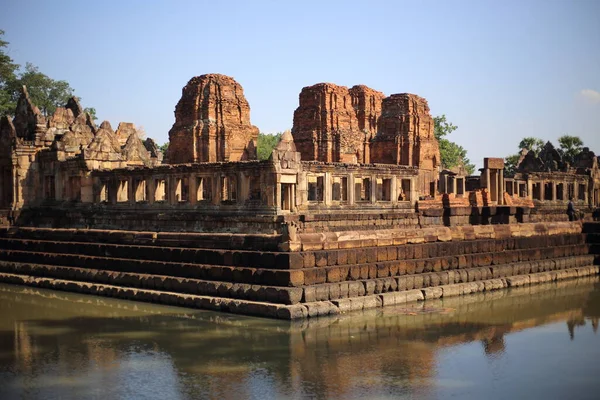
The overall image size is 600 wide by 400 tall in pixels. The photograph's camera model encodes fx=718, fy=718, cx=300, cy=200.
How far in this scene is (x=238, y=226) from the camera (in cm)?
1667

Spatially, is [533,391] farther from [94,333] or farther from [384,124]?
[384,124]

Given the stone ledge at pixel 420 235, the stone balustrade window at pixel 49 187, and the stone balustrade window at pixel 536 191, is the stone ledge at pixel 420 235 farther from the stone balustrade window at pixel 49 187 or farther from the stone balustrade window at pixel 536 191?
the stone balustrade window at pixel 49 187

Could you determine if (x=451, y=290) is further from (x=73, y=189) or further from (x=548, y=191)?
(x=548, y=191)

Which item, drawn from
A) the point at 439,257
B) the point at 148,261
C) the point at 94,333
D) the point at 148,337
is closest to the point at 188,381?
the point at 148,337

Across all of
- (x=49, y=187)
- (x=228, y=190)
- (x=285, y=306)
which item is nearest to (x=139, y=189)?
(x=228, y=190)

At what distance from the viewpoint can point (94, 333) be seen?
39.6 feet

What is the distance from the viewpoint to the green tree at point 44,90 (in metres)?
61.3

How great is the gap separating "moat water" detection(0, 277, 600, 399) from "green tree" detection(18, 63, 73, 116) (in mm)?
50108

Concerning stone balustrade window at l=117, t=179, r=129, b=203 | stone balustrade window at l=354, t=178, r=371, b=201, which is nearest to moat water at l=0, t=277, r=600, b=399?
stone balustrade window at l=117, t=179, r=129, b=203

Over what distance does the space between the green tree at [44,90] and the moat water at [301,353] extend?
164 feet

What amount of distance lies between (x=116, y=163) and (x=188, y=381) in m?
13.8

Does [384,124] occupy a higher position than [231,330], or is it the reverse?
[384,124]

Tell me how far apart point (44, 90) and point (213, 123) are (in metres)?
41.0

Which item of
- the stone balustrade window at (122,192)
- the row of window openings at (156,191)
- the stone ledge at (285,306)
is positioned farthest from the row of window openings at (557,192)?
the stone balustrade window at (122,192)
